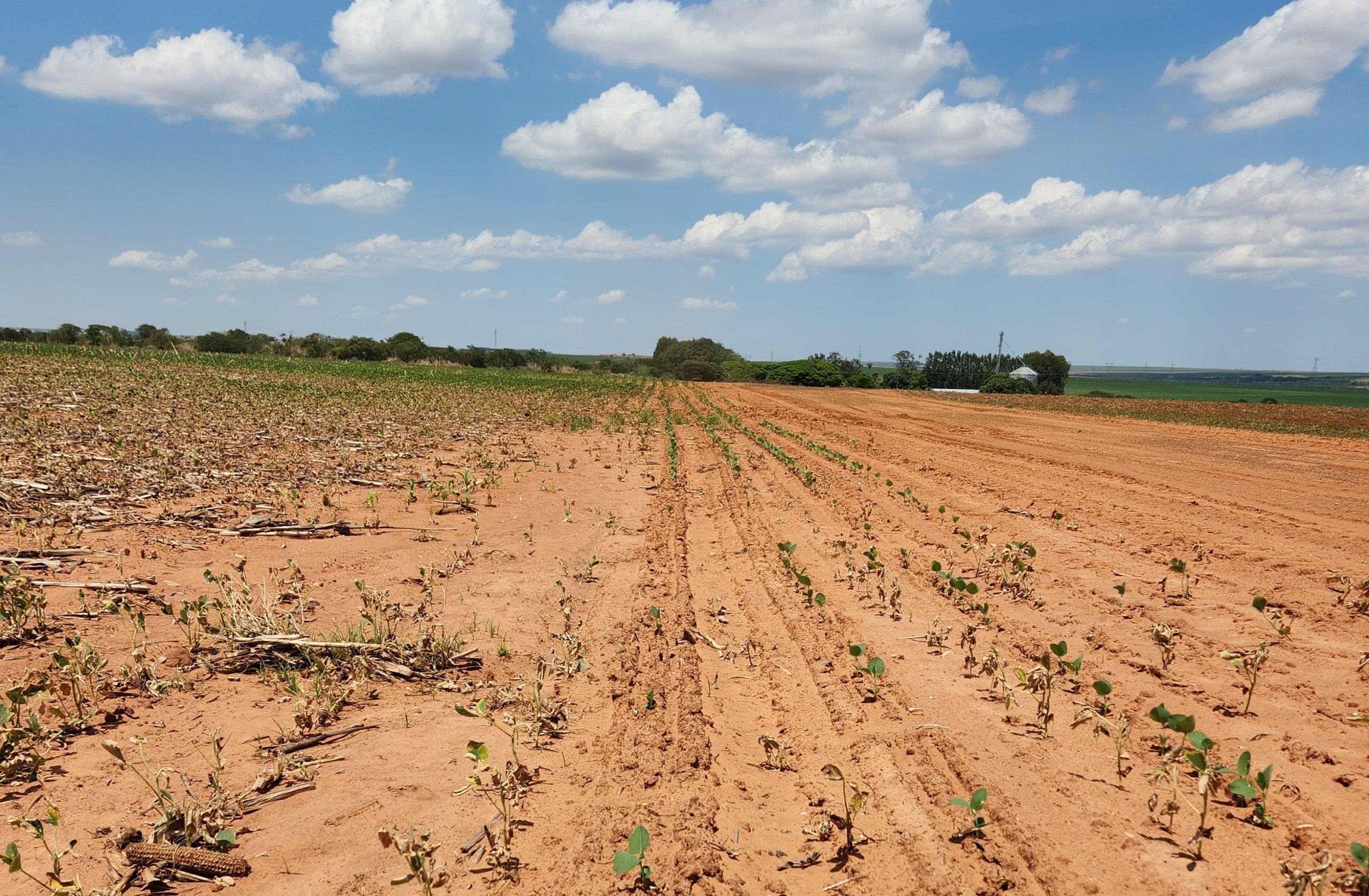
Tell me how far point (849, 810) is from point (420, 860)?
173cm

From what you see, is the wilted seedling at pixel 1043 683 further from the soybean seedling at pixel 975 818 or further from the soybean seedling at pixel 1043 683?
the soybean seedling at pixel 975 818

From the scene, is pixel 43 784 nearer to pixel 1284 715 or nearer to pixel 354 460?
pixel 1284 715

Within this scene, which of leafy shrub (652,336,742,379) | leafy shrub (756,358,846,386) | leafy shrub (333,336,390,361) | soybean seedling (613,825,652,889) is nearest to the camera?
soybean seedling (613,825,652,889)

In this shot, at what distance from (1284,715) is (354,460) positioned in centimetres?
1074

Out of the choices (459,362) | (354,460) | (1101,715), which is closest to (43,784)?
(1101,715)

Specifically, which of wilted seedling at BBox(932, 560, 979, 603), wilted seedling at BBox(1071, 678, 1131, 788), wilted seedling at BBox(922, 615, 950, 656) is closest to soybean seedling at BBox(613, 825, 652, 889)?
wilted seedling at BBox(1071, 678, 1131, 788)

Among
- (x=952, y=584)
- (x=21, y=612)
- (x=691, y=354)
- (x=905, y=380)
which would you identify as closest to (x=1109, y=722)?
(x=952, y=584)

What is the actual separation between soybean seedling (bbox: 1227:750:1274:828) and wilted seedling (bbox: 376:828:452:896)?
3344mm

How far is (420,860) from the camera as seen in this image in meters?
2.77

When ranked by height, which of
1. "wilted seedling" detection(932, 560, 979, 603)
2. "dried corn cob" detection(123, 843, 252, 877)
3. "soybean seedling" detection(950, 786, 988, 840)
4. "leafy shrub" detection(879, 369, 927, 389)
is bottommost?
"dried corn cob" detection(123, 843, 252, 877)

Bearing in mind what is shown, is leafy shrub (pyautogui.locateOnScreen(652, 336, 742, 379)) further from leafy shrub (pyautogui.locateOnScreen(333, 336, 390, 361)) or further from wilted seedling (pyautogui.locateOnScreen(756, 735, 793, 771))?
wilted seedling (pyautogui.locateOnScreen(756, 735, 793, 771))

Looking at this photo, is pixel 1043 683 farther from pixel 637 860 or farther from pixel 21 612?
pixel 21 612

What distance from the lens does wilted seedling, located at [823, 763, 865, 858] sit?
3.17 metres

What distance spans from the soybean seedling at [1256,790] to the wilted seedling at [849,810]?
1599 mm
